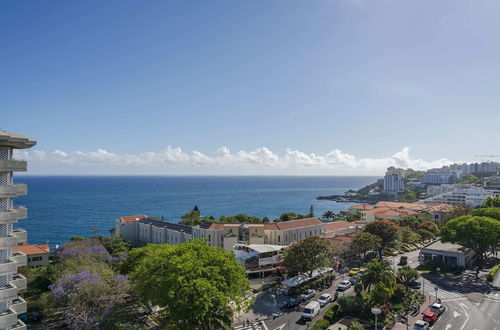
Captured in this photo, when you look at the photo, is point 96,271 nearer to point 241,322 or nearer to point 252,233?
point 241,322

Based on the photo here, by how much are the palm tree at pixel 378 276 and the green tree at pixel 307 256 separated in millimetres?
9207

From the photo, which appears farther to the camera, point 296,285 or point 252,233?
point 252,233

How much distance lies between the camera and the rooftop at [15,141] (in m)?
20.7

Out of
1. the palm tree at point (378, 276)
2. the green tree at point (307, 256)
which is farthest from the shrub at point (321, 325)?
the green tree at point (307, 256)

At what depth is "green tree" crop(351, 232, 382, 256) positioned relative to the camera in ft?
186

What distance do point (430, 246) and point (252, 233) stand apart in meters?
34.6

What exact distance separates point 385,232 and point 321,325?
33579mm

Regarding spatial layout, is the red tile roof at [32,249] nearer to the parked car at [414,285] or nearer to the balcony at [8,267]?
the balcony at [8,267]

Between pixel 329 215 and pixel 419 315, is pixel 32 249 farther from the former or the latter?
pixel 329 215

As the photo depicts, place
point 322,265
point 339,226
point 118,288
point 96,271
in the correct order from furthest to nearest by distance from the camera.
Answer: point 339,226
point 322,265
point 96,271
point 118,288

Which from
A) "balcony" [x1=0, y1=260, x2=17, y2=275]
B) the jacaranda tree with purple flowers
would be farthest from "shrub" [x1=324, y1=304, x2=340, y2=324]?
"balcony" [x1=0, y1=260, x2=17, y2=275]

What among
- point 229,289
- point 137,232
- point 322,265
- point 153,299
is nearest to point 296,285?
point 322,265

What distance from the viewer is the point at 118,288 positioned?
34344 millimetres

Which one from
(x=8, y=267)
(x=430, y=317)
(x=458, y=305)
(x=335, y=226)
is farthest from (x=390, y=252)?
(x=8, y=267)
